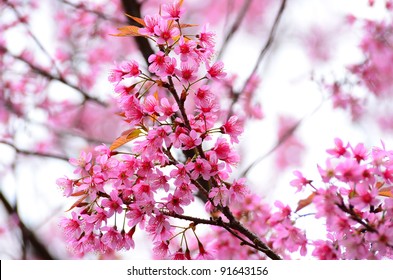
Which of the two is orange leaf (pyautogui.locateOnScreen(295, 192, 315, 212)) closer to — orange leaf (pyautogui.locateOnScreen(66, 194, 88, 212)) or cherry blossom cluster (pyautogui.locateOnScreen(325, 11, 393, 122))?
orange leaf (pyautogui.locateOnScreen(66, 194, 88, 212))

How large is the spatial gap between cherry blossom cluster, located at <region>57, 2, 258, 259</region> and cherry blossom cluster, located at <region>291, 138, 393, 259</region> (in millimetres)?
325

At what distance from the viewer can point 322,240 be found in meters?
1.91

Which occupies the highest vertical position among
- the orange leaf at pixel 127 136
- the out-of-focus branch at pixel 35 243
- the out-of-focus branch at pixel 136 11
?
the out-of-focus branch at pixel 136 11

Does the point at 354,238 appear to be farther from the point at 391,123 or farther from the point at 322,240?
the point at 391,123

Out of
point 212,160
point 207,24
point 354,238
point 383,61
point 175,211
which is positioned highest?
point 383,61

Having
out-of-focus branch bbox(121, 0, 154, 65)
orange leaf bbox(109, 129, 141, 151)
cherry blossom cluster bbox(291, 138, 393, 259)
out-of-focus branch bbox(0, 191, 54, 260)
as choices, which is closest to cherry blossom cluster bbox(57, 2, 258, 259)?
orange leaf bbox(109, 129, 141, 151)

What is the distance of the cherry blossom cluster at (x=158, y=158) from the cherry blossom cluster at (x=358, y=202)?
0.32 metres

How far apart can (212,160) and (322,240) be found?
50 centimetres

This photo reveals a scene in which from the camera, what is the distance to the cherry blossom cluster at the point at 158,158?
1733mm

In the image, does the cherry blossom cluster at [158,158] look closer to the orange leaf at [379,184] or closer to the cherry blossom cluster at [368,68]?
the orange leaf at [379,184]

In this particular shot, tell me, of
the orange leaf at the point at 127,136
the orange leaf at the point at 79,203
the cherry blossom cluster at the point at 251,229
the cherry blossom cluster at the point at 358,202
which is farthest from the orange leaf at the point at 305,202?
the orange leaf at the point at 79,203

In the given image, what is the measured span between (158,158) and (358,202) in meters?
0.62

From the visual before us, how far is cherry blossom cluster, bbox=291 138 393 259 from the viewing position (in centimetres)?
160
